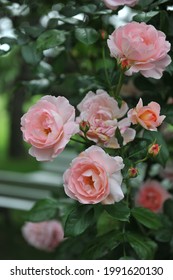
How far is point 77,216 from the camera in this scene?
4.24 feet

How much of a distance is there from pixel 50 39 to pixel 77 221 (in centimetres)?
49

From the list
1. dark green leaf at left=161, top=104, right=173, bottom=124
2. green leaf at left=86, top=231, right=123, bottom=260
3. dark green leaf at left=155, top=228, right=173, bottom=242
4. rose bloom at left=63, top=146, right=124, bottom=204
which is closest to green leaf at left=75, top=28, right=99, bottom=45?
dark green leaf at left=161, top=104, right=173, bottom=124

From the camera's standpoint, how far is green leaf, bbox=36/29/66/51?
1430mm

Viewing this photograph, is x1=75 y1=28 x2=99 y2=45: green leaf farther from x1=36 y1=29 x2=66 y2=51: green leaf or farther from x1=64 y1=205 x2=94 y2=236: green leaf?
x1=64 y1=205 x2=94 y2=236: green leaf

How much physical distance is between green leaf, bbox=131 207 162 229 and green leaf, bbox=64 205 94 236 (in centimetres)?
18

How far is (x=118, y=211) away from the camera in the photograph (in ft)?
4.02

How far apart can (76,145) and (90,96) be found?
2.58 ft

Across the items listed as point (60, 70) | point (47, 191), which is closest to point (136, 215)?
point (60, 70)

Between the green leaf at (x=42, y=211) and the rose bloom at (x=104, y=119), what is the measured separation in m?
0.51

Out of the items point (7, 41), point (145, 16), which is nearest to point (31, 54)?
point (7, 41)

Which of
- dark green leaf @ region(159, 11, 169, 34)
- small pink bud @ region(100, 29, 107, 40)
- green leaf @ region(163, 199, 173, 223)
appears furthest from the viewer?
green leaf @ region(163, 199, 173, 223)

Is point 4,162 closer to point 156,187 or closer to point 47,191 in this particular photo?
point 47,191

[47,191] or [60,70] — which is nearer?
[60,70]

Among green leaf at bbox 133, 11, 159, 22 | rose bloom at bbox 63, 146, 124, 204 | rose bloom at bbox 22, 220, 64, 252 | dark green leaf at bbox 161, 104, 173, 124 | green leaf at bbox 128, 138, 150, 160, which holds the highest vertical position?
green leaf at bbox 133, 11, 159, 22
